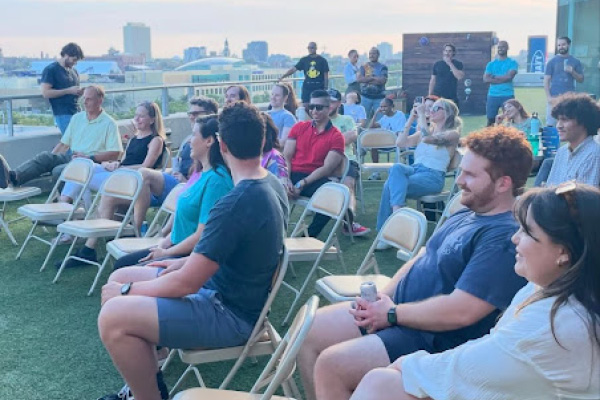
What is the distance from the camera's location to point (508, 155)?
111 inches

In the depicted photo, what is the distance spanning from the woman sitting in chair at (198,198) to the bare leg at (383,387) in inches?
64.6

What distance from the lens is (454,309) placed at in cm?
264

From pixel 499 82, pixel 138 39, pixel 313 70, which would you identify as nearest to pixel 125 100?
pixel 313 70

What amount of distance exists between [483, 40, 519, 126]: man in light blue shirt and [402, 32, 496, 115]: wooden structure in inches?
301

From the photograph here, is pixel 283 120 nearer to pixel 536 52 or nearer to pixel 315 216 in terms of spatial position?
pixel 315 216

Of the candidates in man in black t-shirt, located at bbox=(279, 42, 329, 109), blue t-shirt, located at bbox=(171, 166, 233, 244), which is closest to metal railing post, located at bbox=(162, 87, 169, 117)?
man in black t-shirt, located at bbox=(279, 42, 329, 109)

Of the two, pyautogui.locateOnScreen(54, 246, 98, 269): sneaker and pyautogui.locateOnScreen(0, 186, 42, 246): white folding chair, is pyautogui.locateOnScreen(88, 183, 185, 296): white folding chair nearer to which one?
pyautogui.locateOnScreen(54, 246, 98, 269): sneaker

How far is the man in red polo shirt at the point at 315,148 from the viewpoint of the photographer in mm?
6383

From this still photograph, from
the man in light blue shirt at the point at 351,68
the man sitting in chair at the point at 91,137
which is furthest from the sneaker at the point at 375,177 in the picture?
the man in light blue shirt at the point at 351,68

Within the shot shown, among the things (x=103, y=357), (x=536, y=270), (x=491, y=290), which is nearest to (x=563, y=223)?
(x=536, y=270)

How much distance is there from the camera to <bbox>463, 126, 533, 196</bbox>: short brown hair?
2.82 metres

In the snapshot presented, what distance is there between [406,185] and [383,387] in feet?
12.8

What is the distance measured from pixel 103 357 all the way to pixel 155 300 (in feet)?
4.12

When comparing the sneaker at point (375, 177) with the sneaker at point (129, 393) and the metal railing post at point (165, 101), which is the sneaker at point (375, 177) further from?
the sneaker at point (129, 393)
